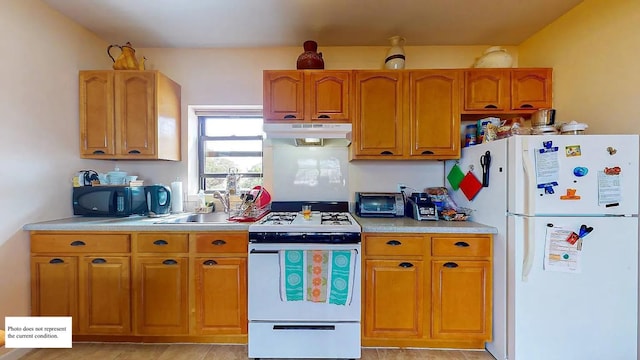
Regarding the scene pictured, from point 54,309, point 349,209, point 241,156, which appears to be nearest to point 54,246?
point 54,309

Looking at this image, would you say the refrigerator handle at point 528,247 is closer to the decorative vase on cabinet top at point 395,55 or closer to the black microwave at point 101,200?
the decorative vase on cabinet top at point 395,55

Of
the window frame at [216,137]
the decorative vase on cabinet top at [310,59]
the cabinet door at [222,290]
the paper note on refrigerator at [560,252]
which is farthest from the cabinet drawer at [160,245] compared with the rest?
the paper note on refrigerator at [560,252]

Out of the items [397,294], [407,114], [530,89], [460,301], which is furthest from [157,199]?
[530,89]

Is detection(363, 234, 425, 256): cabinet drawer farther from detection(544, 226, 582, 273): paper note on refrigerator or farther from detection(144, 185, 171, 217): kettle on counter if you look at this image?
detection(144, 185, 171, 217): kettle on counter

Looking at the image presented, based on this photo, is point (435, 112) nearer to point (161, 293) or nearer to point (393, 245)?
point (393, 245)

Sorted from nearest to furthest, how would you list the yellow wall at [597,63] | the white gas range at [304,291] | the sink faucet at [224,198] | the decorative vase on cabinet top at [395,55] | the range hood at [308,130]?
the yellow wall at [597,63], the white gas range at [304,291], the range hood at [308,130], the decorative vase on cabinet top at [395,55], the sink faucet at [224,198]

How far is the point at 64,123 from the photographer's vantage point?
2.24 meters

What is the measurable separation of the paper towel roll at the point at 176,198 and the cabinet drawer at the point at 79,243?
2.01 ft

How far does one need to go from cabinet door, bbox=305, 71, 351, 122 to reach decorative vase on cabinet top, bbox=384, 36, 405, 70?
0.39m

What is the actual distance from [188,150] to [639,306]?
3.54 m

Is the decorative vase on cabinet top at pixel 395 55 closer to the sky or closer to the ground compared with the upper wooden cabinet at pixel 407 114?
closer to the sky

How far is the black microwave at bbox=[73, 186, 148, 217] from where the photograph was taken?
2.28 meters

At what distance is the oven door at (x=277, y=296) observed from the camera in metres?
1.86

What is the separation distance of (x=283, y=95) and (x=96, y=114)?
62.7 inches
